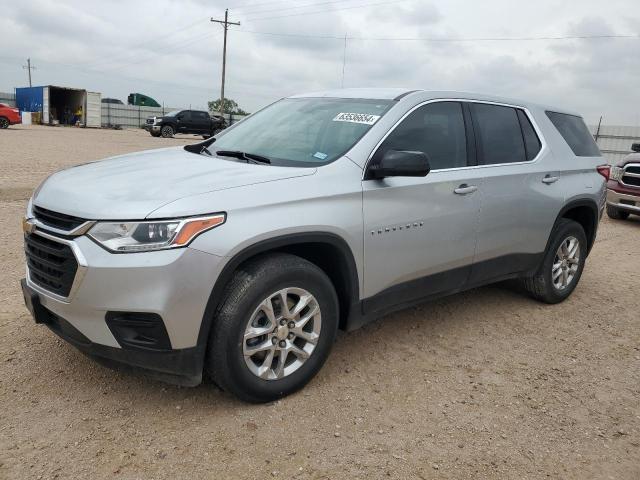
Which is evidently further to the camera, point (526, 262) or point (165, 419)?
point (526, 262)

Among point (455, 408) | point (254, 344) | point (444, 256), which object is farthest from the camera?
point (444, 256)

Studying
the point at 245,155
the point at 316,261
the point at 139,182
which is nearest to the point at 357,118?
the point at 245,155

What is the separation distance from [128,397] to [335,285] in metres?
1.33

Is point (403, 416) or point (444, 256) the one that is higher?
point (444, 256)

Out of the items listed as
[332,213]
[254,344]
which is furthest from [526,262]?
[254,344]

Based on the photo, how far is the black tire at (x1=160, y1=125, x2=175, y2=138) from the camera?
32312 mm

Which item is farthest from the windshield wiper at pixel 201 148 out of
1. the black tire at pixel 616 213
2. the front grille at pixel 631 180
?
the black tire at pixel 616 213

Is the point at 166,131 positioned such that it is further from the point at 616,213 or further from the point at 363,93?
the point at 363,93

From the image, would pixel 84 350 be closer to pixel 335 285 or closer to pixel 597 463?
pixel 335 285

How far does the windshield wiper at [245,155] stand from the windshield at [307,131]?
5 cm

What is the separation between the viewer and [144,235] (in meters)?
2.60

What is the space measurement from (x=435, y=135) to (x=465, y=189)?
426 millimetres

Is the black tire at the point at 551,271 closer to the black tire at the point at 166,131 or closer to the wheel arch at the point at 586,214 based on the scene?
the wheel arch at the point at 586,214

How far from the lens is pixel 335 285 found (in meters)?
3.38
